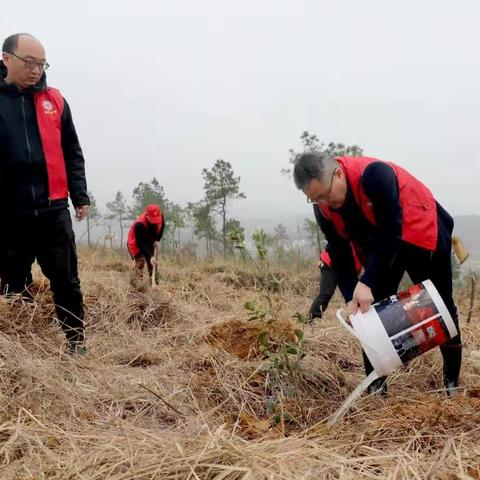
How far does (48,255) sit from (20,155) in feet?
1.85

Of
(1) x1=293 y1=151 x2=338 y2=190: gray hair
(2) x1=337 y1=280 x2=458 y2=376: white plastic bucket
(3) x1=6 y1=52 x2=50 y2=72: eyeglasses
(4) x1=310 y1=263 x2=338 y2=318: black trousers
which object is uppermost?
(3) x1=6 y1=52 x2=50 y2=72: eyeglasses

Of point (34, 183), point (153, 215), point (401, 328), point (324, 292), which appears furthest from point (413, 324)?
point (153, 215)

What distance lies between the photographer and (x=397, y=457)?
1759 millimetres

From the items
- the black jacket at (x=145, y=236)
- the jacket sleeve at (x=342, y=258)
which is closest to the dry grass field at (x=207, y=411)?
the jacket sleeve at (x=342, y=258)

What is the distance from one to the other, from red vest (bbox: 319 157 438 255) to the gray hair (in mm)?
147

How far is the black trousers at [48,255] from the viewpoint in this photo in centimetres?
293

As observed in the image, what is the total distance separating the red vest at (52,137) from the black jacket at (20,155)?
27 mm

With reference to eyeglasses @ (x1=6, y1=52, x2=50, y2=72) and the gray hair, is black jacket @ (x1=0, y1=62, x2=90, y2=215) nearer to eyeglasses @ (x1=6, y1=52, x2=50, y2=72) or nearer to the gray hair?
eyeglasses @ (x1=6, y1=52, x2=50, y2=72)

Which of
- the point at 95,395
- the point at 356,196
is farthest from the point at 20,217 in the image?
the point at 356,196

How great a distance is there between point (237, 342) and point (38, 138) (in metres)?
1.68

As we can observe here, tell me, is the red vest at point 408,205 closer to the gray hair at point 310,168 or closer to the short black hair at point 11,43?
the gray hair at point 310,168

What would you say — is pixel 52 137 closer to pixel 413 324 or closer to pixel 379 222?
pixel 379 222

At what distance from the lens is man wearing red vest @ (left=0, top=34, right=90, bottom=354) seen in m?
2.84

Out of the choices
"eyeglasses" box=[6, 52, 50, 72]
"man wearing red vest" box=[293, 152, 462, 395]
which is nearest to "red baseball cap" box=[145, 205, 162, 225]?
"eyeglasses" box=[6, 52, 50, 72]
